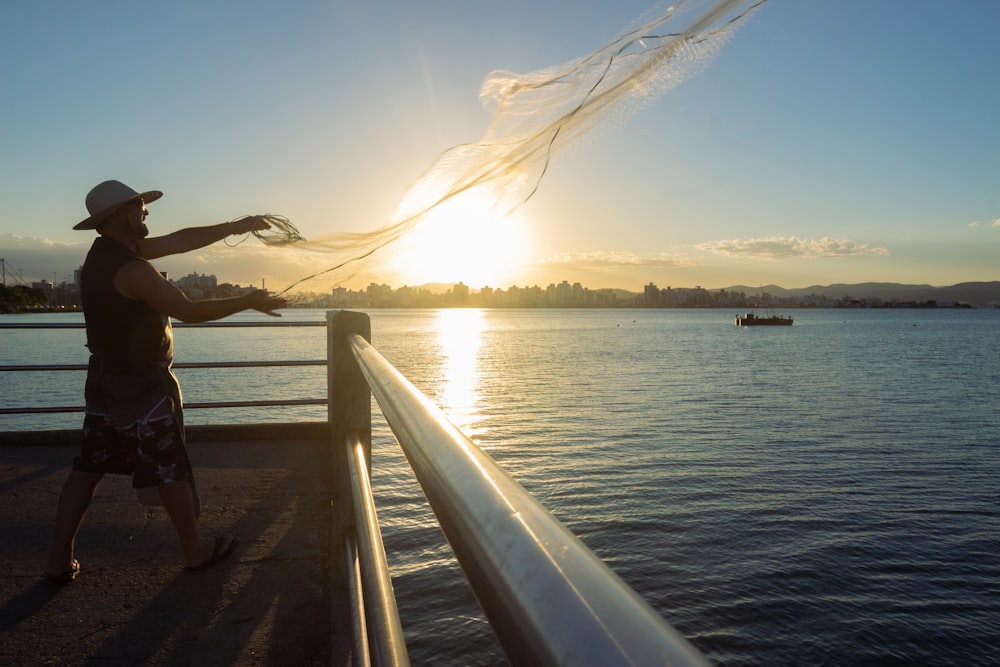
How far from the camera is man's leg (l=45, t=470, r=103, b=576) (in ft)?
12.0

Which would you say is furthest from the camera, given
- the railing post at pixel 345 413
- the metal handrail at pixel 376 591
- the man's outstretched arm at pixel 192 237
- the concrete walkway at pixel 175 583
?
the man's outstretched arm at pixel 192 237

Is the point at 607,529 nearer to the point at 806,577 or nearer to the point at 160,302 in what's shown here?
the point at 806,577

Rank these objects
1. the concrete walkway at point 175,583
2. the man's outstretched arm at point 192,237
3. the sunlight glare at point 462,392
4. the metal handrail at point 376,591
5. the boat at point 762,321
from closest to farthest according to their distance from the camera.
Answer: the metal handrail at point 376,591 → the concrete walkway at point 175,583 → the man's outstretched arm at point 192,237 → the sunlight glare at point 462,392 → the boat at point 762,321

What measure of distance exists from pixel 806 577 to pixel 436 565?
6578 millimetres

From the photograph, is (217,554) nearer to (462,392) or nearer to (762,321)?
(462,392)

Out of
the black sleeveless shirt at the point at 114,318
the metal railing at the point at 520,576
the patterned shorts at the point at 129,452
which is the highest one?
the black sleeveless shirt at the point at 114,318

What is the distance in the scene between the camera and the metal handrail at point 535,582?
0.48 metres

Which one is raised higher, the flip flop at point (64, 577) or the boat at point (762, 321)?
the flip flop at point (64, 577)

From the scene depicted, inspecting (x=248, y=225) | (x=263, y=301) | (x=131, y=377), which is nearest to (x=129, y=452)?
(x=131, y=377)

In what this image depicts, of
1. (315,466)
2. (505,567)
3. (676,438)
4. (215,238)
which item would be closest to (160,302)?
(215,238)

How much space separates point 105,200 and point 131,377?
0.92 metres

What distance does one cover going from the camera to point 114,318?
365 cm

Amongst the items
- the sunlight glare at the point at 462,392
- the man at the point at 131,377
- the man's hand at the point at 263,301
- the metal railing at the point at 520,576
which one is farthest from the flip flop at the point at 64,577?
the sunlight glare at the point at 462,392

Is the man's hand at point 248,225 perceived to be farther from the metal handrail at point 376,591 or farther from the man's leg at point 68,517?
the metal handrail at point 376,591
